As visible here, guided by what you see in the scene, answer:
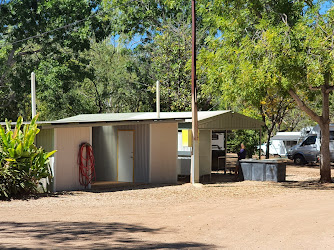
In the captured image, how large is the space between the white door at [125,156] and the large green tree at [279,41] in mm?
4319

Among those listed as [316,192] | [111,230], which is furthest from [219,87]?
[111,230]

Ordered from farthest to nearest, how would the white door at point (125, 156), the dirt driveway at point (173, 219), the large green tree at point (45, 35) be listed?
the large green tree at point (45, 35)
the white door at point (125, 156)
the dirt driveway at point (173, 219)

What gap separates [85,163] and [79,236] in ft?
28.4

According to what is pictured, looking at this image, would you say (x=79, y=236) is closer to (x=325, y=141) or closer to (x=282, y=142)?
(x=325, y=141)

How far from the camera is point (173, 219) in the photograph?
11.9 m

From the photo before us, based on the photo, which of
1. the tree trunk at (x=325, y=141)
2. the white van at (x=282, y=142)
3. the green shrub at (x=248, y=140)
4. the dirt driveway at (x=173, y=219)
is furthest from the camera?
the white van at (x=282, y=142)

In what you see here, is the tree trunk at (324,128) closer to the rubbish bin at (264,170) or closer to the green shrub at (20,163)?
the rubbish bin at (264,170)

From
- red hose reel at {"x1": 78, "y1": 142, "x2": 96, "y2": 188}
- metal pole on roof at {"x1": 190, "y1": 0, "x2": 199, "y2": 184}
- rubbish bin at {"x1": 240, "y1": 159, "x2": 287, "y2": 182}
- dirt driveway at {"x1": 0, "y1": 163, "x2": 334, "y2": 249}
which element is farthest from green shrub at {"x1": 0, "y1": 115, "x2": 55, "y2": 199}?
rubbish bin at {"x1": 240, "y1": 159, "x2": 287, "y2": 182}

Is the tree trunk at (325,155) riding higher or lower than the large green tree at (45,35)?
lower

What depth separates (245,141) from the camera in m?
36.0

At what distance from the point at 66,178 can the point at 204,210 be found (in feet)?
19.2

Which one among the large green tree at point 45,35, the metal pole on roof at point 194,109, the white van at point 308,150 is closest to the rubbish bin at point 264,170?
the metal pole on roof at point 194,109

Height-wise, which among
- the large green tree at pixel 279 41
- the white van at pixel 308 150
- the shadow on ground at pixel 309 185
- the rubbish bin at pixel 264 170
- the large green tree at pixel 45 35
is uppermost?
the large green tree at pixel 45 35

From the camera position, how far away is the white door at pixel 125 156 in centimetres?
2088
